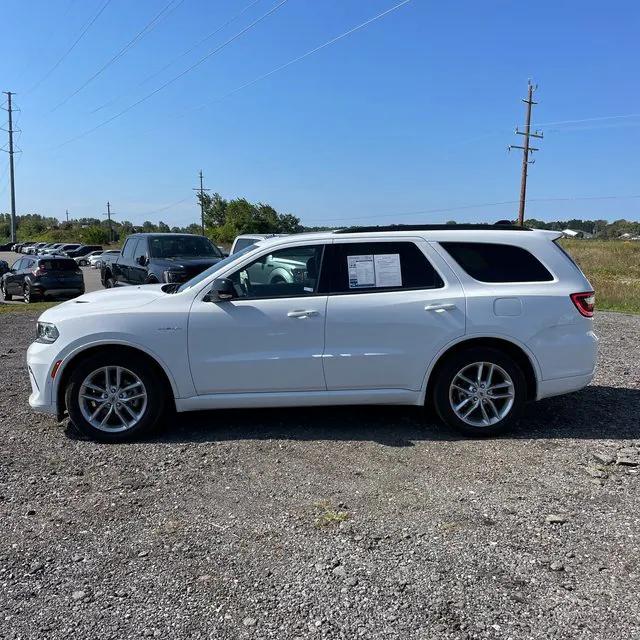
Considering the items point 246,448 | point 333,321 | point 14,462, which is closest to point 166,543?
point 246,448

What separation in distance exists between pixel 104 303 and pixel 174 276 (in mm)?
7457

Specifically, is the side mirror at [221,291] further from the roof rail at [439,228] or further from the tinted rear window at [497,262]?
the tinted rear window at [497,262]

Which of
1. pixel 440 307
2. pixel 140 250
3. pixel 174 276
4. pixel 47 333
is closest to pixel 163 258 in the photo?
pixel 140 250

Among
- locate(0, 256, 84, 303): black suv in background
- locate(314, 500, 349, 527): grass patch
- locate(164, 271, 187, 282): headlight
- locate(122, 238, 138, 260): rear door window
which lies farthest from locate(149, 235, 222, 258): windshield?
locate(314, 500, 349, 527): grass patch

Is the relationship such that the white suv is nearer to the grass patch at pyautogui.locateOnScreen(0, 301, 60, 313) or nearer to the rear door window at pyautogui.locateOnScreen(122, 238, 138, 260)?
the rear door window at pyautogui.locateOnScreen(122, 238, 138, 260)

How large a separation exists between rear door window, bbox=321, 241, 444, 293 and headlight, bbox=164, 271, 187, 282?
8.00 meters

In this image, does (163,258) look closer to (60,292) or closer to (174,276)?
(174,276)

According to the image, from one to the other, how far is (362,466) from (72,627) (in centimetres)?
231

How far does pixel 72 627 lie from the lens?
2.65 metres

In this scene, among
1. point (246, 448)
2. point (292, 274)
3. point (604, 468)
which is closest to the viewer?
point (604, 468)

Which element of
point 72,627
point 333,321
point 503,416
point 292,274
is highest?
point 292,274

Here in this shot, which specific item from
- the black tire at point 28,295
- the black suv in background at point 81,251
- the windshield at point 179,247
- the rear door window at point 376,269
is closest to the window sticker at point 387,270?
the rear door window at point 376,269

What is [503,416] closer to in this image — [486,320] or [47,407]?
[486,320]

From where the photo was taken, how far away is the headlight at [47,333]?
4.99 m
